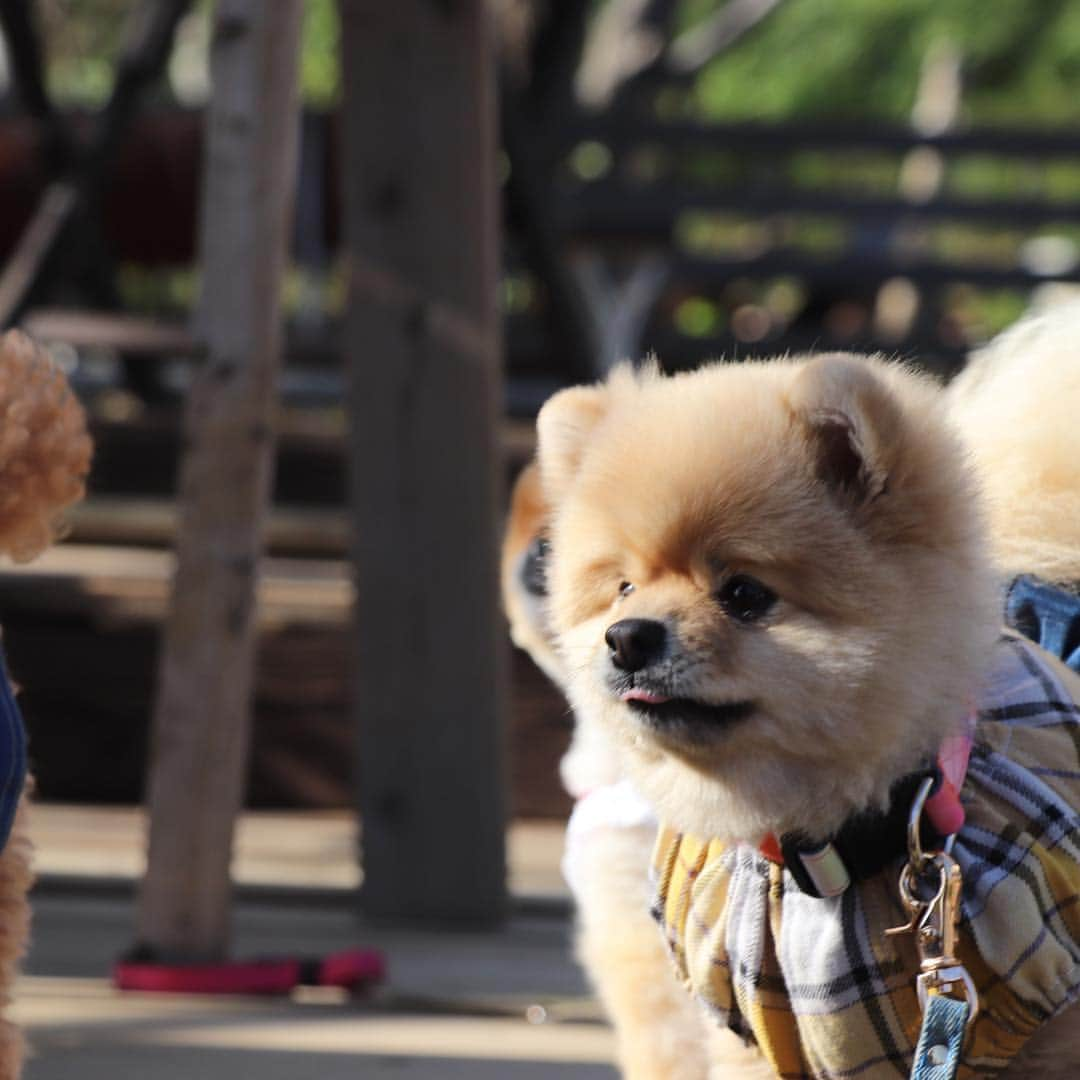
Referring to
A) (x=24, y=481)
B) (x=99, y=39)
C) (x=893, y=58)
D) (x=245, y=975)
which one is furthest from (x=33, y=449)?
(x=893, y=58)

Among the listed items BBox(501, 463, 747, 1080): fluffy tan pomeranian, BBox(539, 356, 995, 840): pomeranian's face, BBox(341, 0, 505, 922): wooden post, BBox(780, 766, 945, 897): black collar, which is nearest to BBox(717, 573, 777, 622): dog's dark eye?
BBox(539, 356, 995, 840): pomeranian's face

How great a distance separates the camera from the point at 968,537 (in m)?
2.05

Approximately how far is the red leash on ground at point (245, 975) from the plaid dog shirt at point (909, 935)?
1706mm

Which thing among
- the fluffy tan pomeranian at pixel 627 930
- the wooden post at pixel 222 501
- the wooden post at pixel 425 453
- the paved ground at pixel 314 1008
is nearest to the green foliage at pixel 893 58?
the wooden post at pixel 425 453

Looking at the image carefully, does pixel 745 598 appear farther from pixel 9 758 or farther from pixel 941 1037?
pixel 9 758

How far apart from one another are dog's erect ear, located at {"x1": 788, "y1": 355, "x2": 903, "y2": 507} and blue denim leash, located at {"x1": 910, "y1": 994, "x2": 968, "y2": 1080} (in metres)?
0.56

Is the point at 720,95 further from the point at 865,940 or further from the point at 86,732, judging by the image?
the point at 865,940

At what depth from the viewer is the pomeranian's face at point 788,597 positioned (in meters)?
1.97

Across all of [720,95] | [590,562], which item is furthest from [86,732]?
[720,95]

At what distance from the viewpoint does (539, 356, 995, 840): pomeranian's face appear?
197cm

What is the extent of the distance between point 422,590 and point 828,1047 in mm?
2449

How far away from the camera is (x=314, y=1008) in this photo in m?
3.75

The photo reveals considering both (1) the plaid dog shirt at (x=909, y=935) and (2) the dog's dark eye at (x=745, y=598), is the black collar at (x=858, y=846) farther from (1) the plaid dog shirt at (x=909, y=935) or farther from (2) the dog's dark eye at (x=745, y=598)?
(2) the dog's dark eye at (x=745, y=598)

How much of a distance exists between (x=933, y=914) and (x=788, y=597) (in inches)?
15.1
